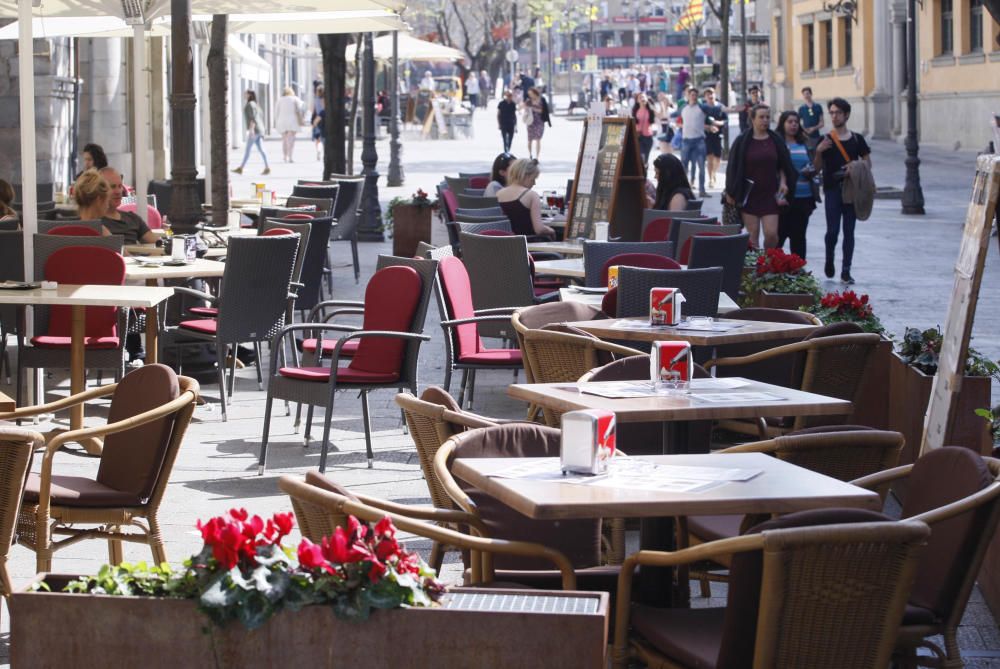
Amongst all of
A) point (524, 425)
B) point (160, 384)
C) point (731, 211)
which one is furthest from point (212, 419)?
point (731, 211)

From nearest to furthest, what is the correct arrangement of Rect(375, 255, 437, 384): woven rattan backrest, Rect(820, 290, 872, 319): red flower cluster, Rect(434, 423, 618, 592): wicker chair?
Rect(434, 423, 618, 592): wicker chair → Rect(375, 255, 437, 384): woven rattan backrest → Rect(820, 290, 872, 319): red flower cluster

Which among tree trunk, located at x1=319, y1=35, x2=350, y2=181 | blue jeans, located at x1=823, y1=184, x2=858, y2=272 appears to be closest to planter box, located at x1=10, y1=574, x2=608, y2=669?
Answer: blue jeans, located at x1=823, y1=184, x2=858, y2=272

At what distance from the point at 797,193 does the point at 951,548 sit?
11.7 metres

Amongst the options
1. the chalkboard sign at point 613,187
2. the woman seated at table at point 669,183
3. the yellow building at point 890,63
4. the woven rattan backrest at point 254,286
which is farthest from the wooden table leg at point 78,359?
the yellow building at point 890,63

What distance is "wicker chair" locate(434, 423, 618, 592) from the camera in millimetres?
4848

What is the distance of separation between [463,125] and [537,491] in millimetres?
46746

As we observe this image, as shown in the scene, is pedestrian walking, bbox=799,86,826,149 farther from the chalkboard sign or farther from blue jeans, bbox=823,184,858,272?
the chalkboard sign

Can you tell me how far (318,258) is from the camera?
1173 centimetres

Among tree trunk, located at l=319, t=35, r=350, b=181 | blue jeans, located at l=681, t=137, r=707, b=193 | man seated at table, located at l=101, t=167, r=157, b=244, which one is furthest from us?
blue jeans, located at l=681, t=137, r=707, b=193

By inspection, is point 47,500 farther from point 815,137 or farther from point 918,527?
point 815,137

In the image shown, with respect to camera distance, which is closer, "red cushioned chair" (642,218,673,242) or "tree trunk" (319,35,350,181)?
"red cushioned chair" (642,218,673,242)

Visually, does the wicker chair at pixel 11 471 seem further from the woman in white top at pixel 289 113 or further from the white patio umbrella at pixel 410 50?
the woman in white top at pixel 289 113

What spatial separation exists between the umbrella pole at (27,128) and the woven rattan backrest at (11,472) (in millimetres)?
4737

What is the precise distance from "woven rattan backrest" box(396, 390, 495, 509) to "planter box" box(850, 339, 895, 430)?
3.22 meters
